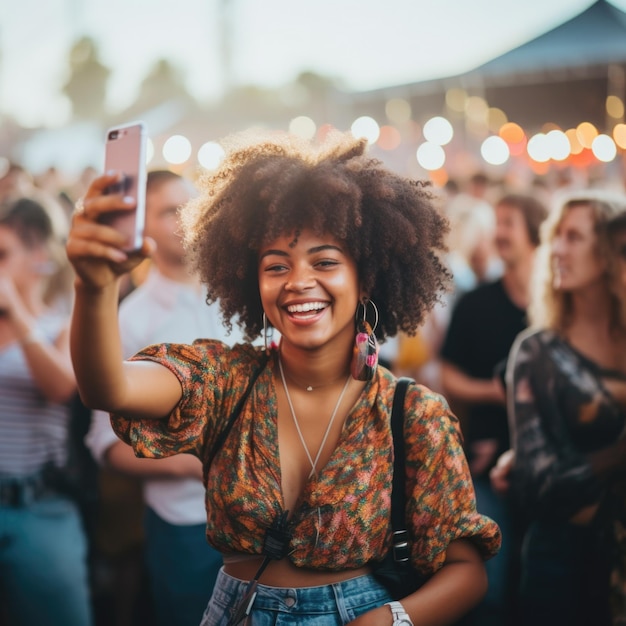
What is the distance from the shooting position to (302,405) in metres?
2.32

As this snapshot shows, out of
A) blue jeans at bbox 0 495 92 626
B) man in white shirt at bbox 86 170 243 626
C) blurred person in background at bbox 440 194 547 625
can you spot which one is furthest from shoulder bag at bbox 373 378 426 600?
blurred person in background at bbox 440 194 547 625

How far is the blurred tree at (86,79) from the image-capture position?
6150 cm

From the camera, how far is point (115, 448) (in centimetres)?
343

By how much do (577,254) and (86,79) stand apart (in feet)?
205

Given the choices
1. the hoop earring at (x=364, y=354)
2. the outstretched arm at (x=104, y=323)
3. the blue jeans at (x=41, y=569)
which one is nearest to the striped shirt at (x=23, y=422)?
the blue jeans at (x=41, y=569)

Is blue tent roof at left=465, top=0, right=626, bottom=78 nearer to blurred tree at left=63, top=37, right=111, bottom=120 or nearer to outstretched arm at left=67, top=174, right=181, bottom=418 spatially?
outstretched arm at left=67, top=174, right=181, bottom=418

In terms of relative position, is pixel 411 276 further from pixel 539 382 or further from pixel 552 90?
pixel 552 90

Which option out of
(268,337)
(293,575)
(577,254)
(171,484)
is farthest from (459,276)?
(293,575)

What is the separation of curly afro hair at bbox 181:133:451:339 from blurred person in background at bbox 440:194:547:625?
192 cm

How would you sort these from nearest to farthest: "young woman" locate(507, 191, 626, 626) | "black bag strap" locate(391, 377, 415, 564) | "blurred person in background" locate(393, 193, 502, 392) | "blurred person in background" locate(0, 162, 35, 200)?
"black bag strap" locate(391, 377, 415, 564) → "young woman" locate(507, 191, 626, 626) → "blurred person in background" locate(393, 193, 502, 392) → "blurred person in background" locate(0, 162, 35, 200)

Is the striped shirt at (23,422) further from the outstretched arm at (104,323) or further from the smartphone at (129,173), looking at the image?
the smartphone at (129,173)

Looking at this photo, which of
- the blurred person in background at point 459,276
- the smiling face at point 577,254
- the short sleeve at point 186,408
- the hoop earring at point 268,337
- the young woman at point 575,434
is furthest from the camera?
the blurred person in background at point 459,276

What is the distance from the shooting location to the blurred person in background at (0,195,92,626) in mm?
3340

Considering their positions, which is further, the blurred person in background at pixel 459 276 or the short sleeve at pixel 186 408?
the blurred person in background at pixel 459 276
